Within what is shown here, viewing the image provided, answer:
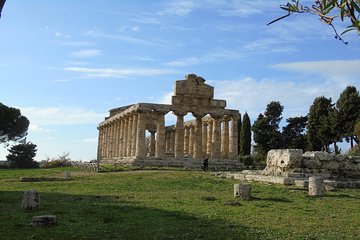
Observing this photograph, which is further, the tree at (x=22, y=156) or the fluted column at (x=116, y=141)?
the tree at (x=22, y=156)

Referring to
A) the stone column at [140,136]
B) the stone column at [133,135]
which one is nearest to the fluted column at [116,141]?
the stone column at [133,135]

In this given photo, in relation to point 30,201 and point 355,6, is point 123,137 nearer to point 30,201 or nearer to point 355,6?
point 30,201

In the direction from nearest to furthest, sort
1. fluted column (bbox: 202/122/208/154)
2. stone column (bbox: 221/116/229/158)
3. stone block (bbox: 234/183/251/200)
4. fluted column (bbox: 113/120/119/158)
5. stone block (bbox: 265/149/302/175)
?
stone block (bbox: 234/183/251/200)
stone block (bbox: 265/149/302/175)
stone column (bbox: 221/116/229/158)
fluted column (bbox: 202/122/208/154)
fluted column (bbox: 113/120/119/158)

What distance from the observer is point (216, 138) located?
52.6 metres

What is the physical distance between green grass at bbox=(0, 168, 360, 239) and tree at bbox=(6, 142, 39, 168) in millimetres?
50376

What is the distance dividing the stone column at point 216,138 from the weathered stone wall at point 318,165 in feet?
86.1

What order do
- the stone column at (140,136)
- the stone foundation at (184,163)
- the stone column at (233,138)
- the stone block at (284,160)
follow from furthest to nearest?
the stone column at (233,138) < the stone column at (140,136) < the stone foundation at (184,163) < the stone block at (284,160)

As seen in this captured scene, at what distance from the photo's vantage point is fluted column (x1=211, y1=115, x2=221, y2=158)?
172 feet

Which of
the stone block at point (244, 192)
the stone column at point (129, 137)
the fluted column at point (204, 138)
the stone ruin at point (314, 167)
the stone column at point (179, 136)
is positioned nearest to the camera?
the stone block at point (244, 192)

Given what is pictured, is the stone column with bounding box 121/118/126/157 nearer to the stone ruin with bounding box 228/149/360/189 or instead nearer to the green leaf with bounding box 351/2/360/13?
the stone ruin with bounding box 228/149/360/189

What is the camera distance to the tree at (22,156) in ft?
222

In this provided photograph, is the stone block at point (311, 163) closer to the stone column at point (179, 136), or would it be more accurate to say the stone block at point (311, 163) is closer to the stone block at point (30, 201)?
the stone block at point (30, 201)

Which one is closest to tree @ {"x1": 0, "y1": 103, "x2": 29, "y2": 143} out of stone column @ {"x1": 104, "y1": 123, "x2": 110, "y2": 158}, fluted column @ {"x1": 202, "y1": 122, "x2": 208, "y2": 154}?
stone column @ {"x1": 104, "y1": 123, "x2": 110, "y2": 158}

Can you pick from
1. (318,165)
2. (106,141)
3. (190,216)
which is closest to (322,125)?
(106,141)
